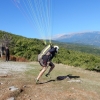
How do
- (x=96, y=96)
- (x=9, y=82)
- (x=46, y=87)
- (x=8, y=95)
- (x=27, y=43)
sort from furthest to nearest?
1. (x=27, y=43)
2. (x=9, y=82)
3. (x=46, y=87)
4. (x=96, y=96)
5. (x=8, y=95)

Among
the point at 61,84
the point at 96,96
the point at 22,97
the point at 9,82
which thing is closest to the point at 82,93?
the point at 96,96

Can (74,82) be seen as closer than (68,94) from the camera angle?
No

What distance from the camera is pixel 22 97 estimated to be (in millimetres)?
10375

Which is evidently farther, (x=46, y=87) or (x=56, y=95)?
(x=46, y=87)

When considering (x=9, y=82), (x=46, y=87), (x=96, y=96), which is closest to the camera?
(x=96, y=96)

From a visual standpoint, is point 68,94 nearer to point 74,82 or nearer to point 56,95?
point 56,95

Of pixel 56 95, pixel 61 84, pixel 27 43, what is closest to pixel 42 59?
pixel 61 84

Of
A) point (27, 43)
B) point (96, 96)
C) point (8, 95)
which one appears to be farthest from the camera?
point (27, 43)

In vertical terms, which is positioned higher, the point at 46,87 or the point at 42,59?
the point at 42,59

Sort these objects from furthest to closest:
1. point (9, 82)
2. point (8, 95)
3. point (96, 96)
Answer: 1. point (9, 82)
2. point (96, 96)
3. point (8, 95)

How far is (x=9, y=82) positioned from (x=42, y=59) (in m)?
2.08

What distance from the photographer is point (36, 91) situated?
11.2m

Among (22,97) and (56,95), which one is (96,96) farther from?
(22,97)

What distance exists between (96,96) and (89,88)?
1184 mm
